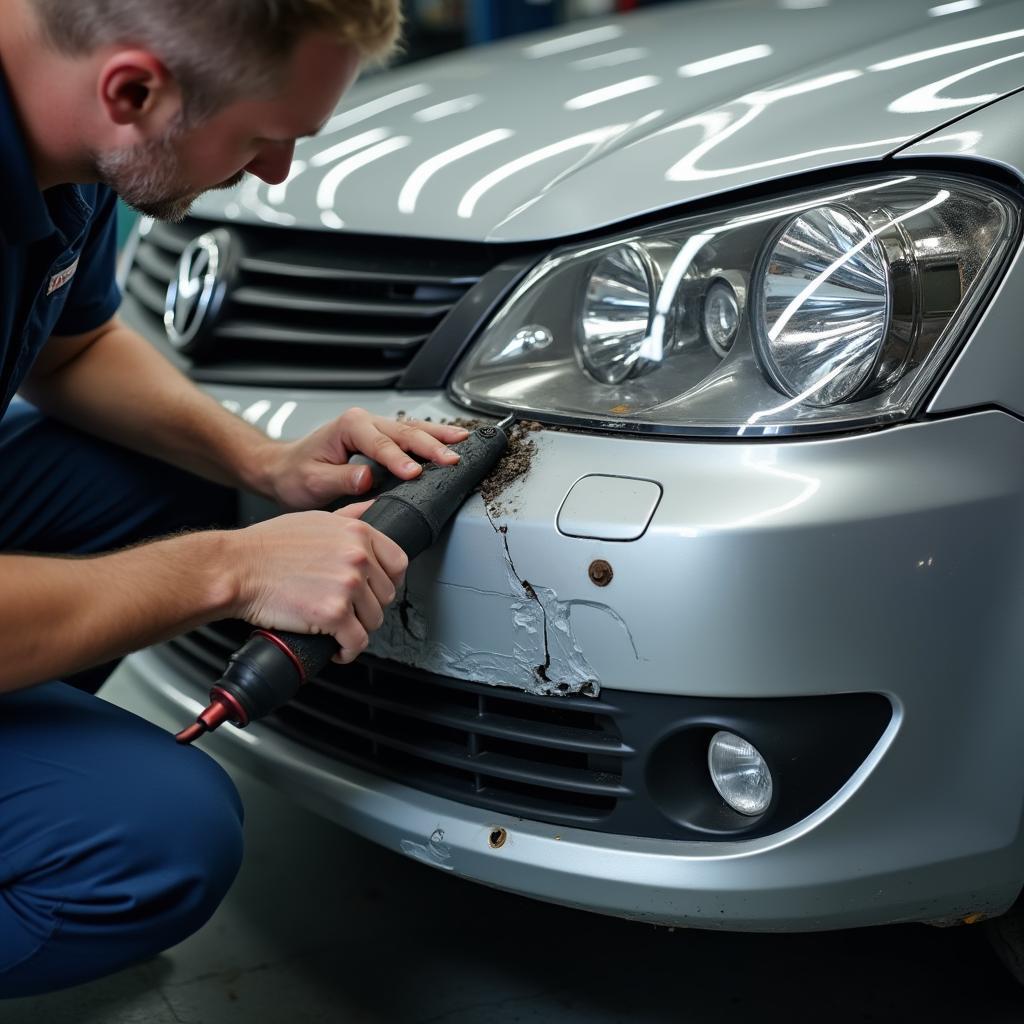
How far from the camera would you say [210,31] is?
99cm

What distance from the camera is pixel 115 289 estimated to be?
5.39 feet

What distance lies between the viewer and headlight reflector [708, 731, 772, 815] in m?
1.16

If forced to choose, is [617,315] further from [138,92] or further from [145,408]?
[145,408]

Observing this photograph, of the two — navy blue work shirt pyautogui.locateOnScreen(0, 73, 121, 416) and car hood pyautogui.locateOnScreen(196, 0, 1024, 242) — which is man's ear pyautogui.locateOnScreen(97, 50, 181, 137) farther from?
car hood pyautogui.locateOnScreen(196, 0, 1024, 242)

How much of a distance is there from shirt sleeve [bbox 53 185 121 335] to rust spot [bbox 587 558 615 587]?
788 millimetres

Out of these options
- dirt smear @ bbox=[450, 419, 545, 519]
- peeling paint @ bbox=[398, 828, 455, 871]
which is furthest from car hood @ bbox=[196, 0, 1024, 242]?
peeling paint @ bbox=[398, 828, 455, 871]

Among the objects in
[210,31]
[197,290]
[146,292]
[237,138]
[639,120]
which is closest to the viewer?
[210,31]

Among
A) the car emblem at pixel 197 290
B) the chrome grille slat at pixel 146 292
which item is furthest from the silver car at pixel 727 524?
the chrome grille slat at pixel 146 292

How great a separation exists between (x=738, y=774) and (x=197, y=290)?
3.11 feet

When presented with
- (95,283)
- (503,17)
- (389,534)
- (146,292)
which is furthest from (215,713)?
(503,17)

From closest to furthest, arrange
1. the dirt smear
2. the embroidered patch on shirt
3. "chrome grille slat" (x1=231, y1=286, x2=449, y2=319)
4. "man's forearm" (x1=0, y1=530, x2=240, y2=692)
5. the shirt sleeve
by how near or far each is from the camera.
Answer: "man's forearm" (x1=0, y1=530, x2=240, y2=692) → the dirt smear → the embroidered patch on shirt → "chrome grille slat" (x1=231, y1=286, x2=449, y2=319) → the shirt sleeve

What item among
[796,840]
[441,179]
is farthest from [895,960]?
[441,179]

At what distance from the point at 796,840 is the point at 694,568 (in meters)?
0.27

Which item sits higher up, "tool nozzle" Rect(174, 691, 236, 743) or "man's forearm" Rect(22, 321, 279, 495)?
"man's forearm" Rect(22, 321, 279, 495)
